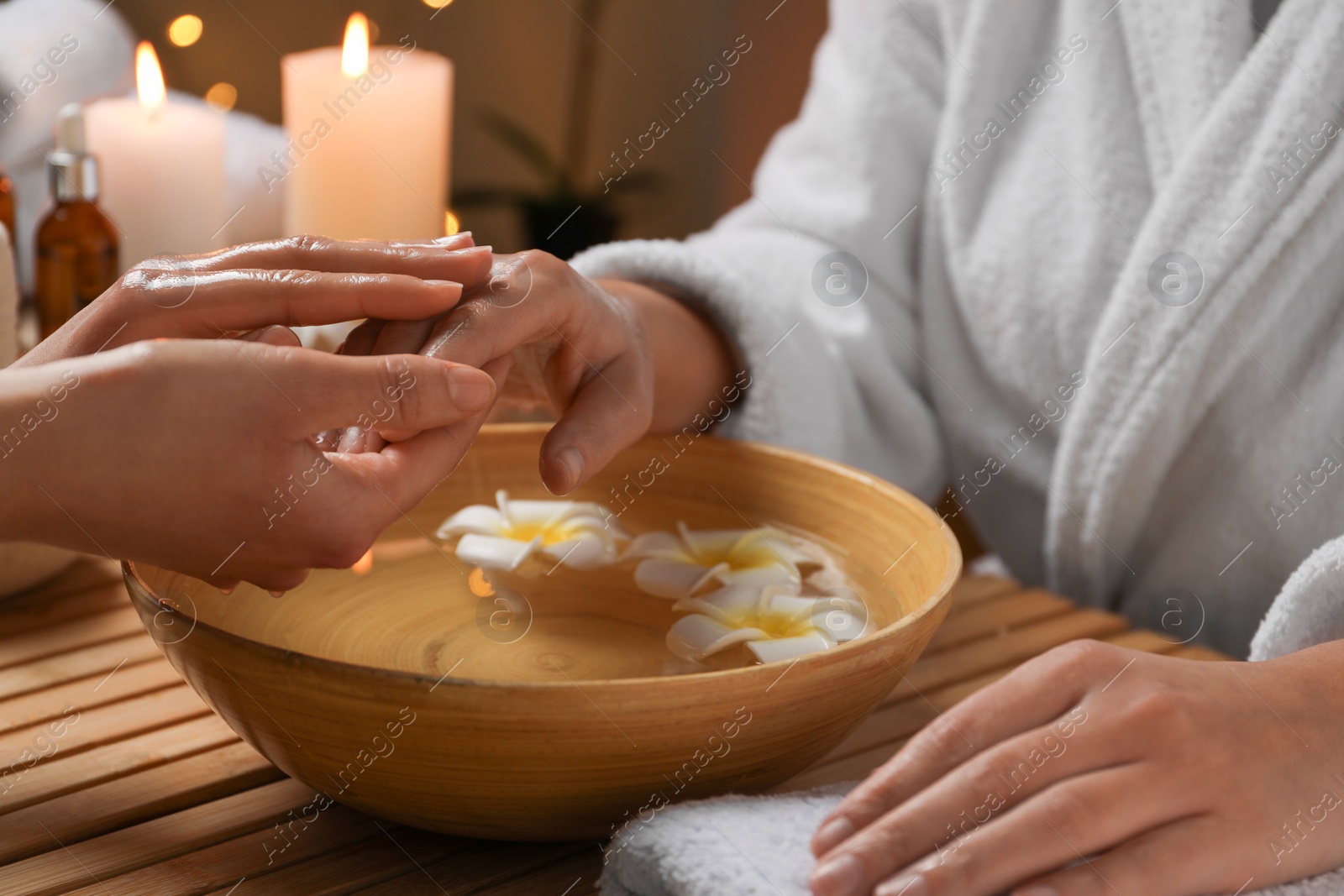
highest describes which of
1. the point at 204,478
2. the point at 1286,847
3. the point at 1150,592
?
the point at 204,478

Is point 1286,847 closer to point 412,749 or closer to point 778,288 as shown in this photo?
point 412,749

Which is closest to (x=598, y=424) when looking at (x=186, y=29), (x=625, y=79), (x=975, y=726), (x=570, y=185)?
(x=975, y=726)

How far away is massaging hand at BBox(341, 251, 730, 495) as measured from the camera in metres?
0.56

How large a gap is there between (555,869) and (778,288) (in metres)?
0.52

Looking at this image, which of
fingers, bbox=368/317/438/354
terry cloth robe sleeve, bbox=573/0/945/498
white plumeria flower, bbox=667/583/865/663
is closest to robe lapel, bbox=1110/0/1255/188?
terry cloth robe sleeve, bbox=573/0/945/498

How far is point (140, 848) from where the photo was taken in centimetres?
46

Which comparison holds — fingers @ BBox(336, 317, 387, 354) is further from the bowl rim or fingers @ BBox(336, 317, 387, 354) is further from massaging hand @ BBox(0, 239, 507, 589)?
the bowl rim

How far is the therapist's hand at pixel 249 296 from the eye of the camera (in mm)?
498

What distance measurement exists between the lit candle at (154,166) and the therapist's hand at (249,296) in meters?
0.53

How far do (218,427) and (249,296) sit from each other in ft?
0.36

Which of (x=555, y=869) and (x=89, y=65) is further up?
(x=89, y=65)

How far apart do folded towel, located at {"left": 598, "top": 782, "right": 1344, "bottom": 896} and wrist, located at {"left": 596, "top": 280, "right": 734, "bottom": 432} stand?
0.34 metres

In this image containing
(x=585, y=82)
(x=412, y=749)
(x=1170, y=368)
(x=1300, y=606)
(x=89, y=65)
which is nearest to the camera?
(x=412, y=749)

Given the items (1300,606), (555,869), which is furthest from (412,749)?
(1300,606)
